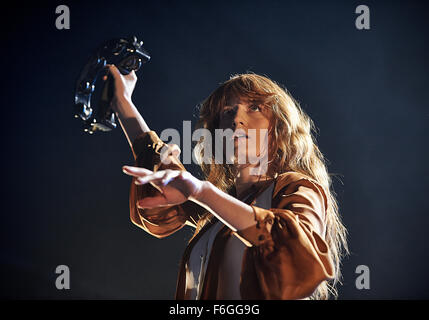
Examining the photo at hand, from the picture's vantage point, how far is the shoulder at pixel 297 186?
0.74 metres

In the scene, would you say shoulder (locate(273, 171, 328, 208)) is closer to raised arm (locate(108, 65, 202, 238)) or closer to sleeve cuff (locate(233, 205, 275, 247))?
sleeve cuff (locate(233, 205, 275, 247))

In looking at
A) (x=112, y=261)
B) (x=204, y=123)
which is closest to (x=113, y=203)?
(x=112, y=261)

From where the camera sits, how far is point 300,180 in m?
0.77

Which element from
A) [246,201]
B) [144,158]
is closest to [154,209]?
[144,158]

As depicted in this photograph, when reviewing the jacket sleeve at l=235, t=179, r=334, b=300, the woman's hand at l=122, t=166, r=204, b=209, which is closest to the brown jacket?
the jacket sleeve at l=235, t=179, r=334, b=300

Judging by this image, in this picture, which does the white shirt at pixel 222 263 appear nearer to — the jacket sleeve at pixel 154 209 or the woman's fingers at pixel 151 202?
the jacket sleeve at pixel 154 209

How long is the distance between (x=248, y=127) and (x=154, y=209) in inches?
12.2

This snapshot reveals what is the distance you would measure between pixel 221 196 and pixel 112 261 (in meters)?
1.58

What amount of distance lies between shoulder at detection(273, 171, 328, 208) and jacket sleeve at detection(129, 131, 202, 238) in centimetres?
25

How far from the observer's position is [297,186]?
0.75 meters

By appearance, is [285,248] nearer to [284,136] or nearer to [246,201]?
[246,201]

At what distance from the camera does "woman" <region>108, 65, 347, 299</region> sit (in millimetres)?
609

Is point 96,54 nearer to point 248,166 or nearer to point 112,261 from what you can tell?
point 248,166

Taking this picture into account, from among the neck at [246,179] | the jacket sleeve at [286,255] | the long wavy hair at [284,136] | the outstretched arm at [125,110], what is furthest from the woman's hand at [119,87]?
the jacket sleeve at [286,255]
